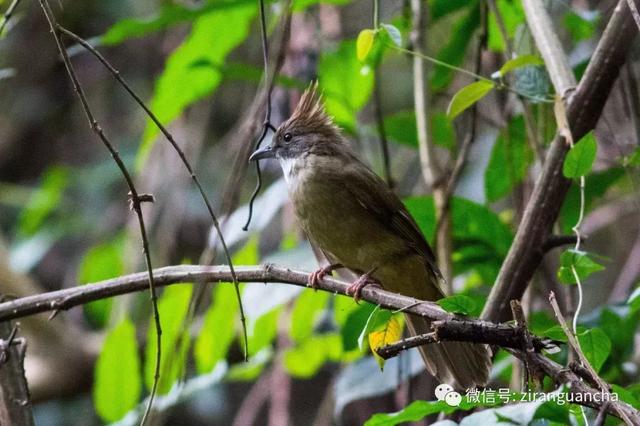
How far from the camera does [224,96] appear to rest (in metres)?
7.33

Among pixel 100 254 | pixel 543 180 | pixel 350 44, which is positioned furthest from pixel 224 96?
pixel 543 180

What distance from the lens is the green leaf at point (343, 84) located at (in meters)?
4.30

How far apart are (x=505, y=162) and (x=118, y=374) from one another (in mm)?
1820

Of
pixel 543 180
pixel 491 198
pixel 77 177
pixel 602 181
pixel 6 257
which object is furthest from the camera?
pixel 77 177

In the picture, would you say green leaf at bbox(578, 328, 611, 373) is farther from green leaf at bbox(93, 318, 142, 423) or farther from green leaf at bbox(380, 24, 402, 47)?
green leaf at bbox(93, 318, 142, 423)

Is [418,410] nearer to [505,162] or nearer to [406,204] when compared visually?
[406,204]

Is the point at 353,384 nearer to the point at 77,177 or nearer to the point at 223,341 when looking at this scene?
the point at 223,341

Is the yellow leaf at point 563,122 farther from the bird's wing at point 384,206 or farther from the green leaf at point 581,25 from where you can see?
the green leaf at point 581,25

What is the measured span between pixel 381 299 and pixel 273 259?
51.2 inches

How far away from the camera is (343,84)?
434 centimetres

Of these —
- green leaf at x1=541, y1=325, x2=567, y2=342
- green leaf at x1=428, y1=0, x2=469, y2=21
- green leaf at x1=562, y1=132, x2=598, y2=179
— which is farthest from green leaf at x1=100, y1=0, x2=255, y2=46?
green leaf at x1=541, y1=325, x2=567, y2=342

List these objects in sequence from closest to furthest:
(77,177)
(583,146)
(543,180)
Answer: (583,146) → (543,180) → (77,177)

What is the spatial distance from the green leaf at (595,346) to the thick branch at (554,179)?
713 millimetres

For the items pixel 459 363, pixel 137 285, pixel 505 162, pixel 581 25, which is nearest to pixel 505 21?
pixel 581 25
